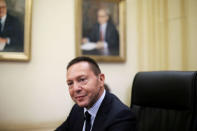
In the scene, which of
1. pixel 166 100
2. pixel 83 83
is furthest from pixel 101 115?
pixel 166 100

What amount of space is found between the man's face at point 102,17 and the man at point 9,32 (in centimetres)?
73

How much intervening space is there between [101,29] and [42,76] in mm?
712

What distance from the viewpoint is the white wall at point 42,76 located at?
183 cm

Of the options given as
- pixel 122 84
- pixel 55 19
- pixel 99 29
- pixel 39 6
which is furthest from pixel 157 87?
pixel 39 6

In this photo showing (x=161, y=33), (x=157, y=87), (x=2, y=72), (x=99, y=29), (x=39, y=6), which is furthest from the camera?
(x=161, y=33)

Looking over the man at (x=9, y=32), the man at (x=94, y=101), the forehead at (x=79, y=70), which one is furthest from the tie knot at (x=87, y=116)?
the man at (x=9, y=32)

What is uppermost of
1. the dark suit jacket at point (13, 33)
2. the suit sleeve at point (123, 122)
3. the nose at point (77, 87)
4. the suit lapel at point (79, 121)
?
the dark suit jacket at point (13, 33)

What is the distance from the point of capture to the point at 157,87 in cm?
146

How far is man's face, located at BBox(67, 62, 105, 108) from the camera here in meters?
1.18

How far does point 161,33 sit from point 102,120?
139 cm

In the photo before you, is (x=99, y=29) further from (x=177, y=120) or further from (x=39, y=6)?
(x=177, y=120)

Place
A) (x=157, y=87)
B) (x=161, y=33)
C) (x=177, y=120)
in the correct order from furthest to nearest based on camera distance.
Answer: (x=161, y=33) → (x=157, y=87) → (x=177, y=120)

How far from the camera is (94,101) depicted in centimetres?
124

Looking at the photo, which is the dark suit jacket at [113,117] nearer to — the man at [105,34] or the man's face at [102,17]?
the man at [105,34]
